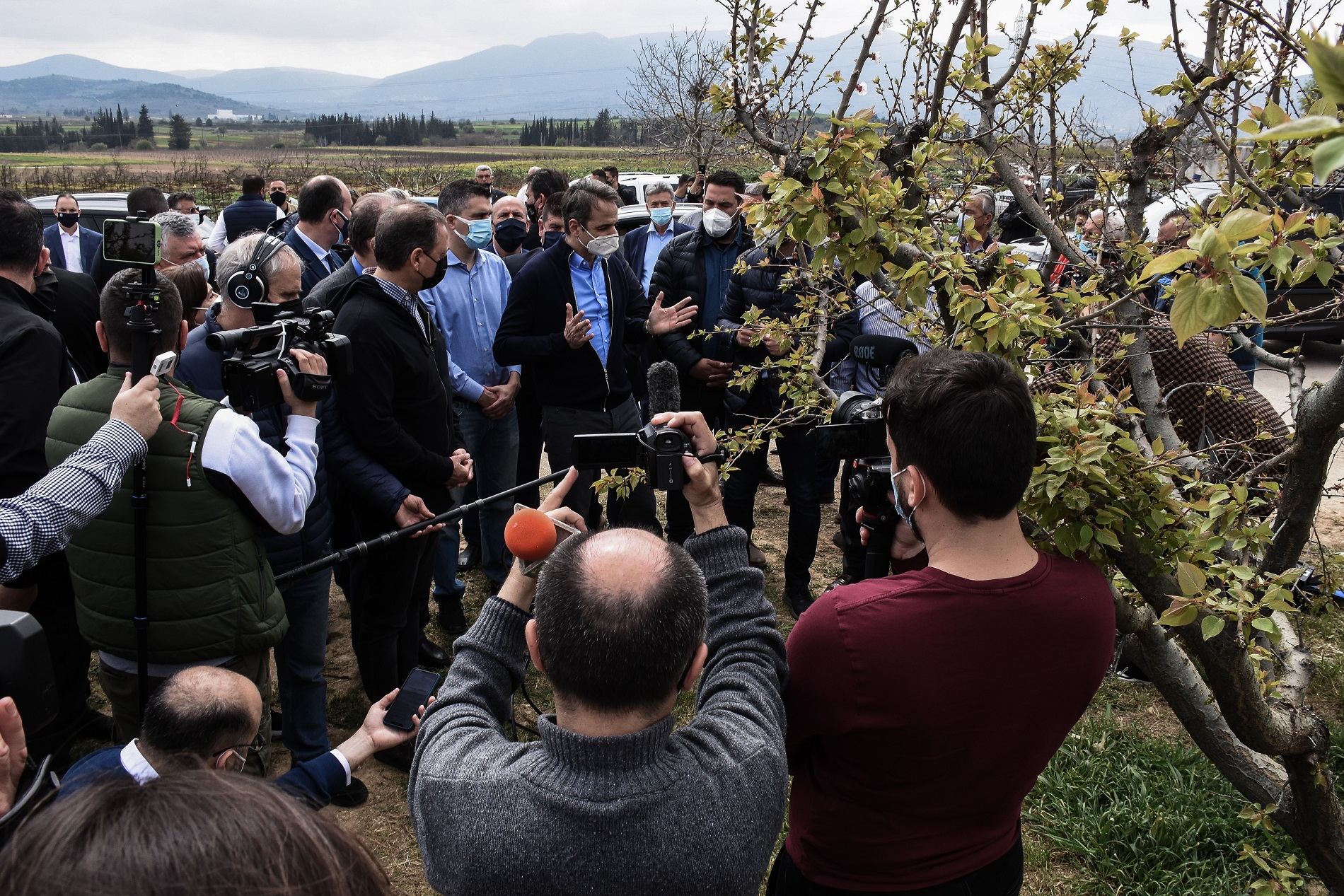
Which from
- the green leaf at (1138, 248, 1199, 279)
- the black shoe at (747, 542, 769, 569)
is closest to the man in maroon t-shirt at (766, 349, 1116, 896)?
the green leaf at (1138, 248, 1199, 279)

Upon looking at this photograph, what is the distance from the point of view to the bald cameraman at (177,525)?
2.77 meters

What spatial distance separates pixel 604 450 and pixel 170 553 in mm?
1641

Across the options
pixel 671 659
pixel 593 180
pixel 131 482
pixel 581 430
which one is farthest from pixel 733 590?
pixel 593 180

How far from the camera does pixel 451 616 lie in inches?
204

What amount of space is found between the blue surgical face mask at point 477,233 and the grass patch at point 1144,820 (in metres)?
4.01

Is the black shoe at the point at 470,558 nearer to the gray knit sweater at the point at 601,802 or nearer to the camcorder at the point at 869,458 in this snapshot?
the camcorder at the point at 869,458

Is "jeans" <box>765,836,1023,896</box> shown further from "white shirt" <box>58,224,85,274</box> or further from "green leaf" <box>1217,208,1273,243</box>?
"white shirt" <box>58,224,85,274</box>

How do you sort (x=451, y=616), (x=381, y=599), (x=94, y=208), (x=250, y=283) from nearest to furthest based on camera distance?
(x=250, y=283) → (x=381, y=599) → (x=451, y=616) → (x=94, y=208)

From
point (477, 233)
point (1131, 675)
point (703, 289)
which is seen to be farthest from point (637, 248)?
point (1131, 675)

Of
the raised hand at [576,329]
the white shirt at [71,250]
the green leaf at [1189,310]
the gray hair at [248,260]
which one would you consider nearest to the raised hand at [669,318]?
the raised hand at [576,329]

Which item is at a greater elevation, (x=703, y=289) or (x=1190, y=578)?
(x=703, y=289)

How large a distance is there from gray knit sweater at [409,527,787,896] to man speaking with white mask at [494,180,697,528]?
11.3ft

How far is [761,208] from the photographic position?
2.02 metres

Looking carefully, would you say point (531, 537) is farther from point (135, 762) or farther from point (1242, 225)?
point (135, 762)
